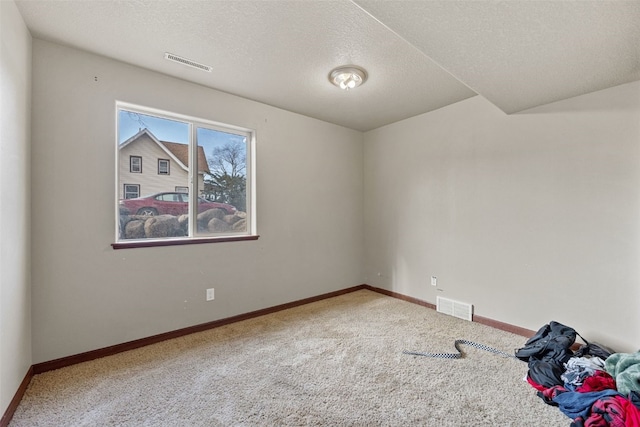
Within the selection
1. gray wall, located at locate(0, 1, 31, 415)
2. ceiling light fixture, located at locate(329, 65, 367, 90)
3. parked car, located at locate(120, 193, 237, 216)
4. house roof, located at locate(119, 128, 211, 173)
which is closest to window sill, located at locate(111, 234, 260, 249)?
parked car, located at locate(120, 193, 237, 216)

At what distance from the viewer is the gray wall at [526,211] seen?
2229mm

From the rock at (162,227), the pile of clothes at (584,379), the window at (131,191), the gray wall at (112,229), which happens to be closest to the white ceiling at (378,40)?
the gray wall at (112,229)

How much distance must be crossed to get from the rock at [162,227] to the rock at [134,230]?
4 cm

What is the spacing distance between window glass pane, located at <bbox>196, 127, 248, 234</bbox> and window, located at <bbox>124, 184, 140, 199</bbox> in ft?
1.80

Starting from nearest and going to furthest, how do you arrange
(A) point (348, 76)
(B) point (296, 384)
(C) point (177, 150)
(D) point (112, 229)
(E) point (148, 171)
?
1. (B) point (296, 384)
2. (D) point (112, 229)
3. (A) point (348, 76)
4. (E) point (148, 171)
5. (C) point (177, 150)

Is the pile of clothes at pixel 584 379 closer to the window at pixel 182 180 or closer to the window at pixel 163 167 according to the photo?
the window at pixel 182 180

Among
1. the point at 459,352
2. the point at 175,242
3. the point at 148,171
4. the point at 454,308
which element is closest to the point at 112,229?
the point at 175,242

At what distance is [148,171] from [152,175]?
0.16 feet

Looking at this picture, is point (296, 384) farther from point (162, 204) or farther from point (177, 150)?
point (177, 150)

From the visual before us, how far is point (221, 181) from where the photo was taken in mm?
3100

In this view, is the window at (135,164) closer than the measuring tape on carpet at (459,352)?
No

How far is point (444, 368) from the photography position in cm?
213

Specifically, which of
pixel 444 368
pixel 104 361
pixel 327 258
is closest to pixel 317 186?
pixel 327 258

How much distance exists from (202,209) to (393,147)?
2.67 metres
